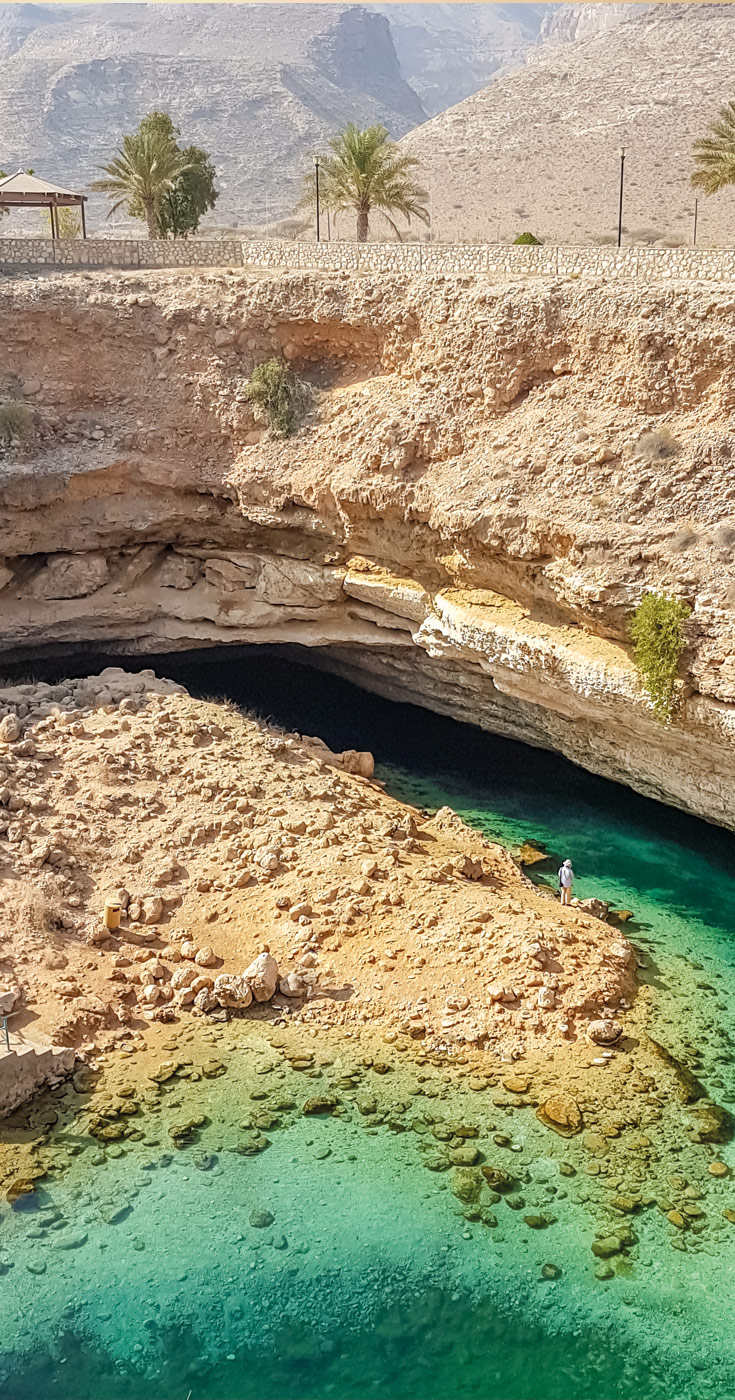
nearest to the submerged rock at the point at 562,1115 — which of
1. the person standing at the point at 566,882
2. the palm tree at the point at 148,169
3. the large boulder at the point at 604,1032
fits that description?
the large boulder at the point at 604,1032

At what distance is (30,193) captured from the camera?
1166 inches

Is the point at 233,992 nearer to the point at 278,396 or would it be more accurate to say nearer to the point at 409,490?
the point at 409,490

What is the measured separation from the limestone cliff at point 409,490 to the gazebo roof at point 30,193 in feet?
18.2

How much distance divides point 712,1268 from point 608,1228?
1084 mm

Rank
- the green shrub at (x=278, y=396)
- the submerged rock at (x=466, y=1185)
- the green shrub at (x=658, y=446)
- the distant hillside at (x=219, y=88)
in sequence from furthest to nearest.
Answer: the distant hillside at (x=219, y=88) → the green shrub at (x=278, y=396) → the green shrub at (x=658, y=446) → the submerged rock at (x=466, y=1185)

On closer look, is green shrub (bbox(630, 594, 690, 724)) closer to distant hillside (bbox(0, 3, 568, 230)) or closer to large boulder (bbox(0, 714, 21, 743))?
large boulder (bbox(0, 714, 21, 743))

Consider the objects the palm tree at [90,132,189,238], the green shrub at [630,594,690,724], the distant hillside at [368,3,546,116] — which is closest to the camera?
the green shrub at [630,594,690,724]

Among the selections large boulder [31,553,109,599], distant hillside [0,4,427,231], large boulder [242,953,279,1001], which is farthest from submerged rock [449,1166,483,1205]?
distant hillside [0,4,427,231]

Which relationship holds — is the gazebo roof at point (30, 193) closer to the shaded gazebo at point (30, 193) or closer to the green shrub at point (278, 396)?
the shaded gazebo at point (30, 193)

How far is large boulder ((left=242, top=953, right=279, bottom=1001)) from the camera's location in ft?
49.7

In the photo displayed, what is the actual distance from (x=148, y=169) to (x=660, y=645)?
22.7 metres

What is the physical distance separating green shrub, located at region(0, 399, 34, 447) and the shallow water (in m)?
15.0

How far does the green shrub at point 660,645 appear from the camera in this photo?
17.0 meters

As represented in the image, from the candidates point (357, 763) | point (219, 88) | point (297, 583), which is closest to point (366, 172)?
point (297, 583)
